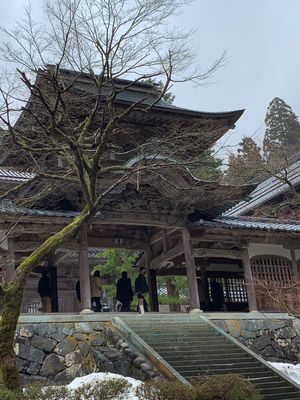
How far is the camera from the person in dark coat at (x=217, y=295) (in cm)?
2106

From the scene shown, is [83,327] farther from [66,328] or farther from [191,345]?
[191,345]

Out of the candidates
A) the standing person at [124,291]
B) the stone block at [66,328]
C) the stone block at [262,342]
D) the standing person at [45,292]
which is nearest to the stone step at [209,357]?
the stone block at [262,342]

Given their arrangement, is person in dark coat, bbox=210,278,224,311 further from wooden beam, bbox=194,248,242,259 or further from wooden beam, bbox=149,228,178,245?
wooden beam, bbox=149,228,178,245

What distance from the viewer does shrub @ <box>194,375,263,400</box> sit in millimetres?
9438

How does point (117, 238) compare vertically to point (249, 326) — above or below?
above

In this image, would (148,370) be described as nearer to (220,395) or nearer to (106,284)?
(220,395)

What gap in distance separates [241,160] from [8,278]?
8.77 m

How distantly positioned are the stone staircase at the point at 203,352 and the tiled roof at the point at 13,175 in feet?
21.6

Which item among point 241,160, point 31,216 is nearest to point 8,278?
point 31,216

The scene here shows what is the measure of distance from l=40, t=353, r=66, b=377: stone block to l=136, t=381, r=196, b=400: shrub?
4.55 m

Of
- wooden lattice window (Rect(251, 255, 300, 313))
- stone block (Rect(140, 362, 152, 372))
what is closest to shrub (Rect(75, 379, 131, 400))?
stone block (Rect(140, 362, 152, 372))

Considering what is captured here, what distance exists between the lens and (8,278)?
14766mm

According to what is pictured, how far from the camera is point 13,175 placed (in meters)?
19.0

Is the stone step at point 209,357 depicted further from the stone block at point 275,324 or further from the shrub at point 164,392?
the shrub at point 164,392
